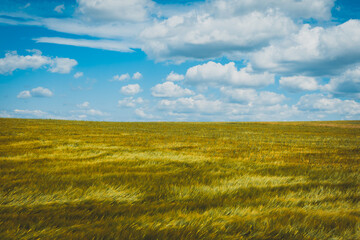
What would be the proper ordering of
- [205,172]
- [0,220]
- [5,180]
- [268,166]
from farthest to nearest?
1. [268,166]
2. [205,172]
3. [5,180]
4. [0,220]

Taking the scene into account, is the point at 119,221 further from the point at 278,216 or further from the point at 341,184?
the point at 341,184

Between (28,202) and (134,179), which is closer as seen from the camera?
(28,202)

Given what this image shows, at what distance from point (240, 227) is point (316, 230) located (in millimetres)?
964

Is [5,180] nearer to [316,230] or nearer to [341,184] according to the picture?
[316,230]

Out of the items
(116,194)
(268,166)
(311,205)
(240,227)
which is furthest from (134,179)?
(268,166)

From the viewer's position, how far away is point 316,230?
9.98ft

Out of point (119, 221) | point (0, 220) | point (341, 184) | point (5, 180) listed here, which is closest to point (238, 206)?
point (119, 221)

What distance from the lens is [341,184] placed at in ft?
19.1

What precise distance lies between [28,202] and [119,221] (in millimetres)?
1649

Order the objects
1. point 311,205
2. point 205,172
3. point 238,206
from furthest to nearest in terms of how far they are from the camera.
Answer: point 205,172
point 311,205
point 238,206

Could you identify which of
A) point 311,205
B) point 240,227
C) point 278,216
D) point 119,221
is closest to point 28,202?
point 119,221

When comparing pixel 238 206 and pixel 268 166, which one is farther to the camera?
pixel 268 166

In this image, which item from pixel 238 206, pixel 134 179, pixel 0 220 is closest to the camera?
pixel 0 220

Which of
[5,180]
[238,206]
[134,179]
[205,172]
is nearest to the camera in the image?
[238,206]
